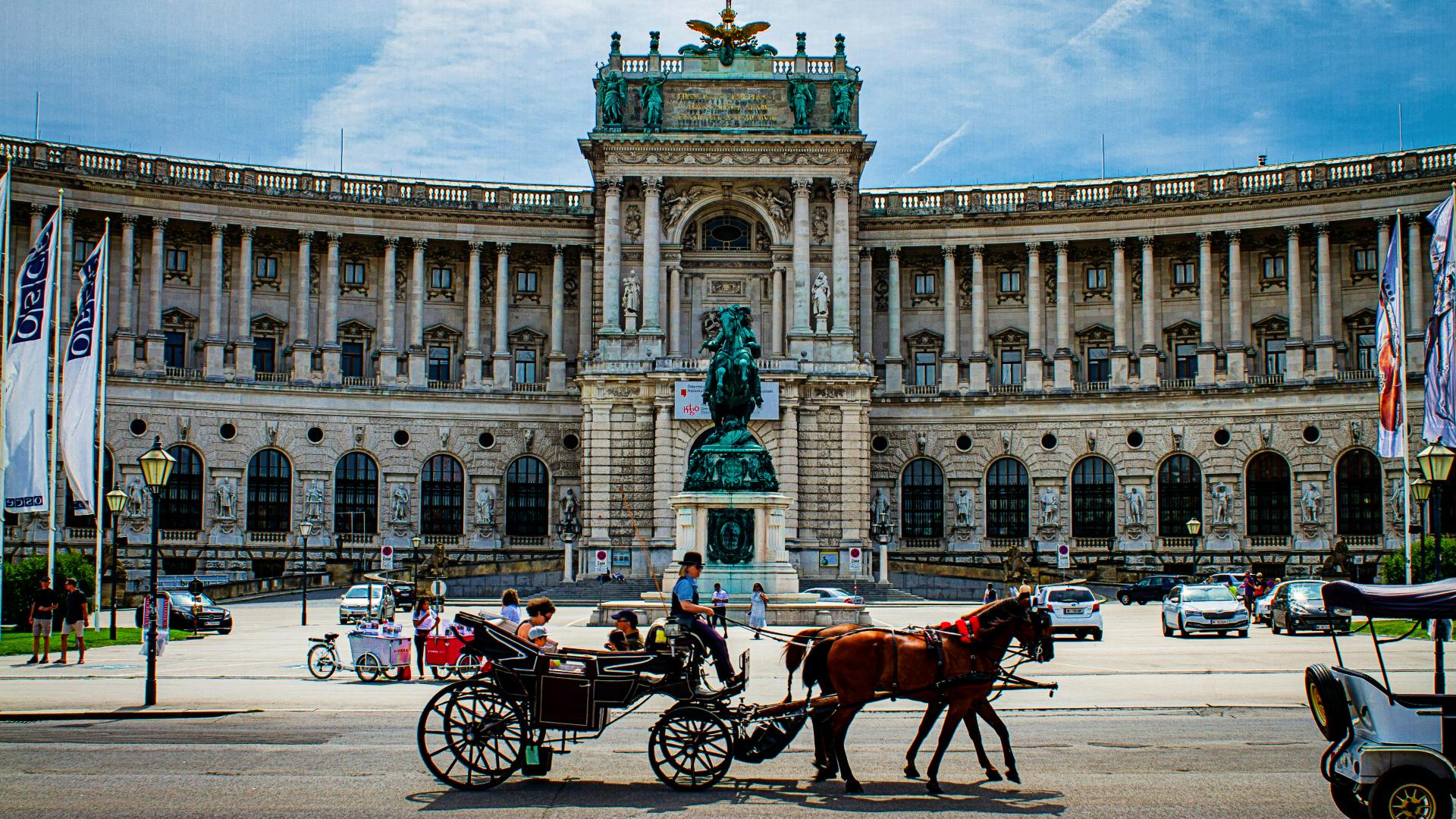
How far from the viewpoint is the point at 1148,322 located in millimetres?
73375

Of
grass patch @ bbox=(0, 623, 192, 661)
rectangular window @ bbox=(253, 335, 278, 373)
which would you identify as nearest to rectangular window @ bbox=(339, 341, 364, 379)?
rectangular window @ bbox=(253, 335, 278, 373)

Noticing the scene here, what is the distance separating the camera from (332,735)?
20125mm

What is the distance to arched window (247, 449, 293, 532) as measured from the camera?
231 ft

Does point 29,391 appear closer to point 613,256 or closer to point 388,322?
point 613,256

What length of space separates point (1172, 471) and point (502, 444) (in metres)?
32.3

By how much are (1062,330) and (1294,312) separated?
10.7 meters

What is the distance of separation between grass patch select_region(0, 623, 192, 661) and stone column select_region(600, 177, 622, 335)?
101 feet

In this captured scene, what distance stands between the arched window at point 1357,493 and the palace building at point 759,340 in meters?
0.14

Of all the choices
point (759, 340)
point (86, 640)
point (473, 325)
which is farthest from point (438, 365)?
point (86, 640)

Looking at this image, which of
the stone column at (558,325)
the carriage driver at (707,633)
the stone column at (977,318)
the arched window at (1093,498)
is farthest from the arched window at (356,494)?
the carriage driver at (707,633)

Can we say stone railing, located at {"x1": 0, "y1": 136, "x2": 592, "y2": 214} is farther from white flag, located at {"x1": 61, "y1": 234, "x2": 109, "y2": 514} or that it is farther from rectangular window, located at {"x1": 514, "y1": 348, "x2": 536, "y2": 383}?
white flag, located at {"x1": 61, "y1": 234, "x2": 109, "y2": 514}

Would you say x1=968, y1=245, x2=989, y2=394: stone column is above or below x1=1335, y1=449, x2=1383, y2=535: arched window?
above

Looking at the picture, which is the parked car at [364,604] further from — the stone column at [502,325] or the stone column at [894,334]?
the stone column at [894,334]

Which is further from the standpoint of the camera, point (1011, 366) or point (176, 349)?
point (1011, 366)
